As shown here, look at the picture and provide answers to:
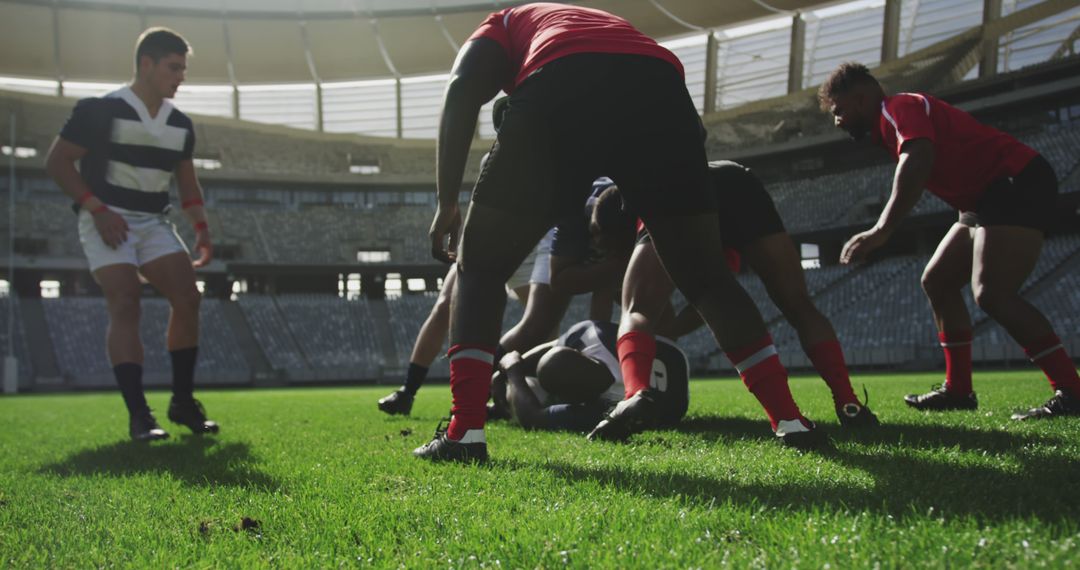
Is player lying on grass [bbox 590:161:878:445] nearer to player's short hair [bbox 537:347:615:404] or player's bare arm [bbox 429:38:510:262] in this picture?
player's short hair [bbox 537:347:615:404]

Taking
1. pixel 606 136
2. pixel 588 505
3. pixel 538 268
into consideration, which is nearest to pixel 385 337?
pixel 538 268

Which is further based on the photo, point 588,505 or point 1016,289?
point 1016,289

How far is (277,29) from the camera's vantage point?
33.3 m

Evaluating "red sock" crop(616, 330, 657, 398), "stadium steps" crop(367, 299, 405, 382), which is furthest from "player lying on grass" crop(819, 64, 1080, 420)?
"stadium steps" crop(367, 299, 405, 382)

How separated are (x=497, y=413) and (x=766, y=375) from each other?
2340 millimetres

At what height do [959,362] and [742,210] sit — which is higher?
[742,210]

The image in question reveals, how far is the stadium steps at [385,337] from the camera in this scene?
96.8ft

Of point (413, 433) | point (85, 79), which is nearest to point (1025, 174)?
point (413, 433)

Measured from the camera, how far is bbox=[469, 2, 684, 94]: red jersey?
2518 mm

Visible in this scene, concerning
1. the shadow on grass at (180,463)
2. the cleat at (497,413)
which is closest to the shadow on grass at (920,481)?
the shadow on grass at (180,463)

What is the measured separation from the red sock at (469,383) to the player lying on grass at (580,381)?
90 cm

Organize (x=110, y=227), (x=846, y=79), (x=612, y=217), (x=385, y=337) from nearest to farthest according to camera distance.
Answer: (x=846, y=79), (x=612, y=217), (x=110, y=227), (x=385, y=337)

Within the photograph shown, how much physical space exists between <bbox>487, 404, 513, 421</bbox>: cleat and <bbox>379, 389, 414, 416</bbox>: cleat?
92 centimetres

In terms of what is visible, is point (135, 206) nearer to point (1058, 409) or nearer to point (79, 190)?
point (79, 190)
